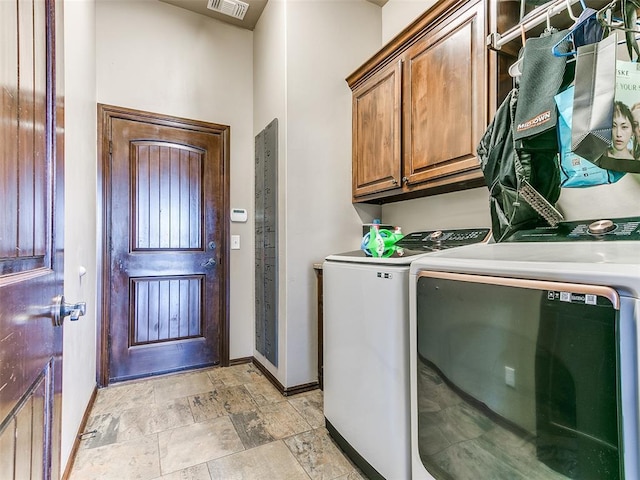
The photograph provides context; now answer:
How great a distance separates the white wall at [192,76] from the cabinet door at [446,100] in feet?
5.15

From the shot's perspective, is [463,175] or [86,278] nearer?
[463,175]

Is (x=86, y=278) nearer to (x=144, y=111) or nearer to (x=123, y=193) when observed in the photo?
(x=123, y=193)

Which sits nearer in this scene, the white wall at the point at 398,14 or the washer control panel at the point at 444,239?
the washer control panel at the point at 444,239

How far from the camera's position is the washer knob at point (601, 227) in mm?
1040

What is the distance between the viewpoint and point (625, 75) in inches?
33.9

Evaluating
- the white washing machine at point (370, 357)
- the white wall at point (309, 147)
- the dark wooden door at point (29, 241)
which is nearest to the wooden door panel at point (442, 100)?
the white washing machine at point (370, 357)

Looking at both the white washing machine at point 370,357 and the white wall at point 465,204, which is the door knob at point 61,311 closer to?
the white washing machine at point 370,357

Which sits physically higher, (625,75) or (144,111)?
(144,111)

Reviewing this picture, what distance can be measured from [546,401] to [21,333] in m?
1.11

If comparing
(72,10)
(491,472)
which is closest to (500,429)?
(491,472)

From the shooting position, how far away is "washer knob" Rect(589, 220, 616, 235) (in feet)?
3.41

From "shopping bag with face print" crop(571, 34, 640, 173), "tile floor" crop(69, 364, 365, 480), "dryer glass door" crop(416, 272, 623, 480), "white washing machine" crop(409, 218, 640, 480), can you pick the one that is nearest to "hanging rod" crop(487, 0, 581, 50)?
"shopping bag with face print" crop(571, 34, 640, 173)

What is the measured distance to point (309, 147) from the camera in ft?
7.68

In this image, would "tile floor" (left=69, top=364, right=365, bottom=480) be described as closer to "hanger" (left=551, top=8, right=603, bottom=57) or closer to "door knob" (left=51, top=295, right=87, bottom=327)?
"door knob" (left=51, top=295, right=87, bottom=327)
